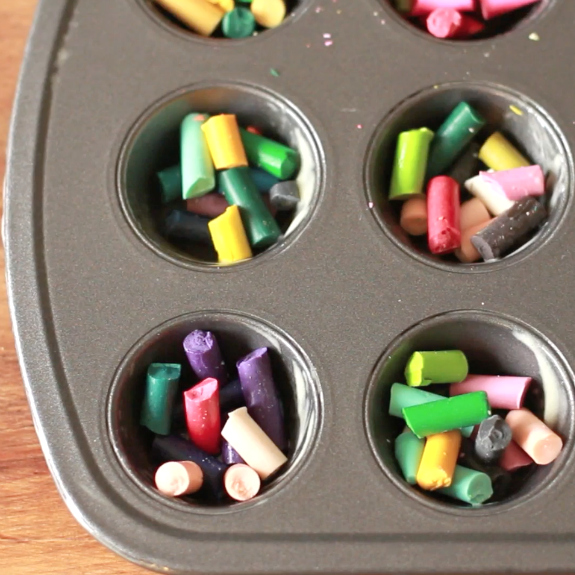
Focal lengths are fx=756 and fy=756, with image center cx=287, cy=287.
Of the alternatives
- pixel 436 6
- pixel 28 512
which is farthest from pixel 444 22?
pixel 28 512

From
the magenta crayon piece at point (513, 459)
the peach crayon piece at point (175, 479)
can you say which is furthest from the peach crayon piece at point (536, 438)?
the peach crayon piece at point (175, 479)

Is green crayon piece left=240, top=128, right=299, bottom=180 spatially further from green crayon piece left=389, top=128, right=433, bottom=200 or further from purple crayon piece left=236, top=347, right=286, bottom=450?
purple crayon piece left=236, top=347, right=286, bottom=450

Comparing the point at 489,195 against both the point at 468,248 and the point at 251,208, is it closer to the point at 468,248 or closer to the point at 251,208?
the point at 468,248

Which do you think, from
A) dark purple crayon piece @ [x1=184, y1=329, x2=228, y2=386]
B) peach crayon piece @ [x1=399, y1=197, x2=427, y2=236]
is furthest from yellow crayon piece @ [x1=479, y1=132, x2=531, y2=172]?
dark purple crayon piece @ [x1=184, y1=329, x2=228, y2=386]

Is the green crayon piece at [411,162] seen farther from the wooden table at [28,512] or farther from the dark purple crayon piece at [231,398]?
the wooden table at [28,512]

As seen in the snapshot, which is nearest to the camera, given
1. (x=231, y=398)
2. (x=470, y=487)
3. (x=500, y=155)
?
(x=470, y=487)

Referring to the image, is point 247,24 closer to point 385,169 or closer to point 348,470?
point 385,169
